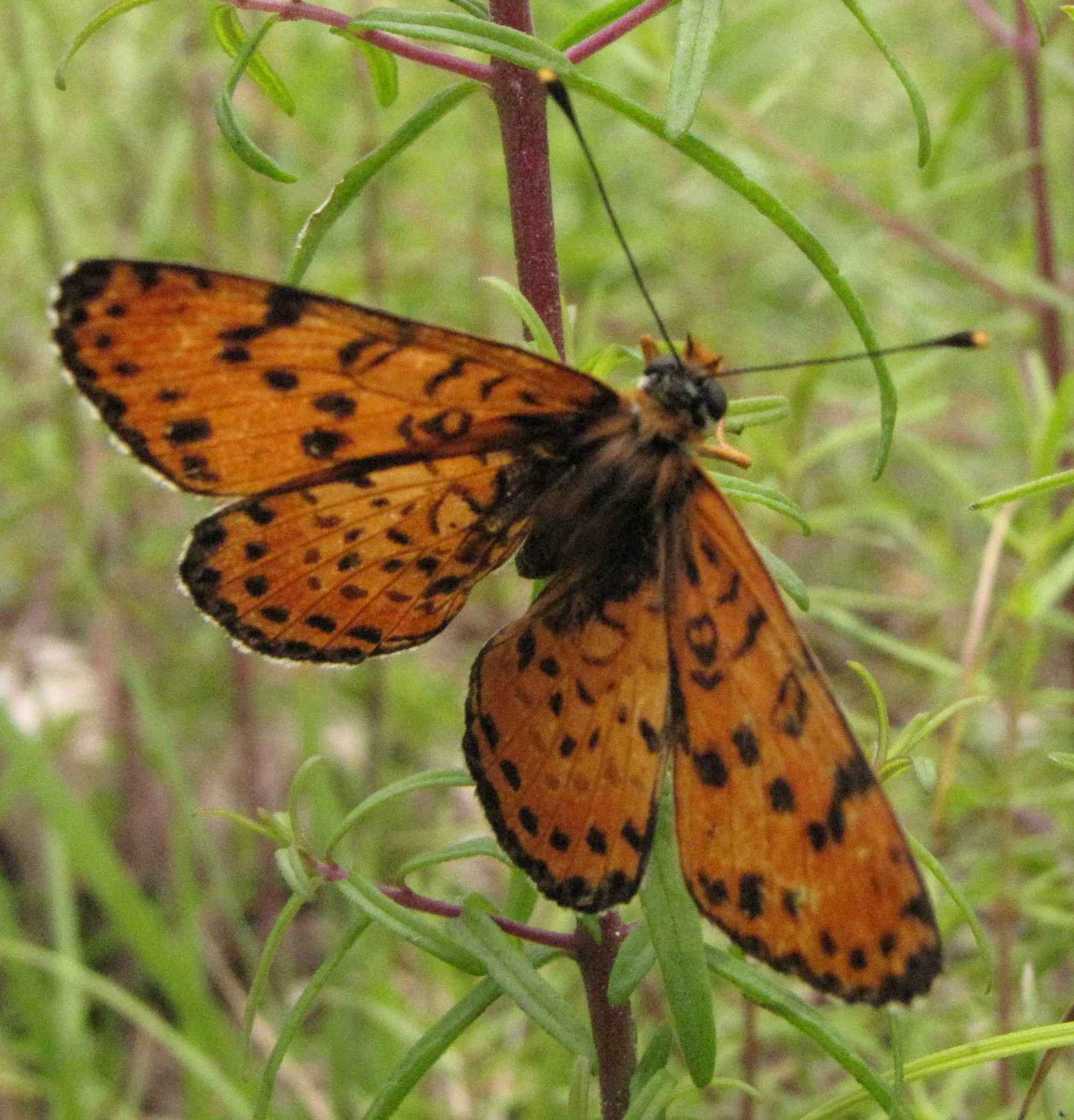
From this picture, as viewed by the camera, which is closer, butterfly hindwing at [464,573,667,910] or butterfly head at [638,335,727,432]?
butterfly hindwing at [464,573,667,910]

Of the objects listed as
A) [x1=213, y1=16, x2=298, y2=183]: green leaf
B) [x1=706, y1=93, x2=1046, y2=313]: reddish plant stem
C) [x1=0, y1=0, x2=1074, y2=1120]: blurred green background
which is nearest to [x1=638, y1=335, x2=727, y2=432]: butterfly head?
[x1=213, y1=16, x2=298, y2=183]: green leaf

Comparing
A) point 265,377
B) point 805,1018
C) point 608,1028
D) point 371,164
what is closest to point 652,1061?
point 608,1028

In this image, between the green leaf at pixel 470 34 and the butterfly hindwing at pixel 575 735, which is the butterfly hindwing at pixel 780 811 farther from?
the green leaf at pixel 470 34

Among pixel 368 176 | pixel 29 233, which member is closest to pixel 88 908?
pixel 29 233

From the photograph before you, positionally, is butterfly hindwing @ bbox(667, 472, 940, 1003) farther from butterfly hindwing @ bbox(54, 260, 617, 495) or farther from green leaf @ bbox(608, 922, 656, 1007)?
butterfly hindwing @ bbox(54, 260, 617, 495)

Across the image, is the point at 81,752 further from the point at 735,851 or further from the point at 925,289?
the point at 735,851

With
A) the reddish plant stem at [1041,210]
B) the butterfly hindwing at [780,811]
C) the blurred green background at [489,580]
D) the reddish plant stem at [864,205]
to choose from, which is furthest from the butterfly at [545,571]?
the reddish plant stem at [1041,210]

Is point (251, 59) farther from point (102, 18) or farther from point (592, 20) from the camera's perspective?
point (592, 20)
